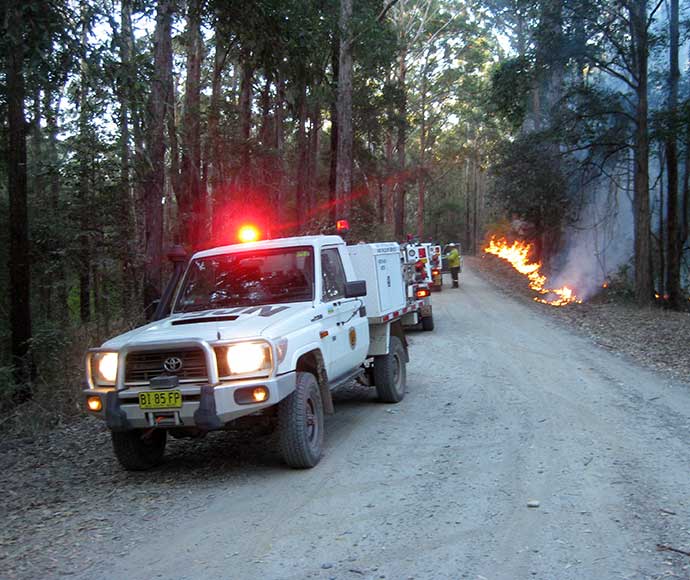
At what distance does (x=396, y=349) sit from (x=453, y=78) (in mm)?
41696

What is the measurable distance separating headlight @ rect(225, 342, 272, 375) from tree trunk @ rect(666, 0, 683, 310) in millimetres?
17441

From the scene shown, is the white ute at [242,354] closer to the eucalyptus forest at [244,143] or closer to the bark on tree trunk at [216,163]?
the eucalyptus forest at [244,143]

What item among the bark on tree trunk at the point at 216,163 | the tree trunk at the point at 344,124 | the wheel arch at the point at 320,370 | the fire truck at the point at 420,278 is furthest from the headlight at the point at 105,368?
the tree trunk at the point at 344,124

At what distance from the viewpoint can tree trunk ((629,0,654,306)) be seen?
1941 centimetres

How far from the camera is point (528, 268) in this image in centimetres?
4050

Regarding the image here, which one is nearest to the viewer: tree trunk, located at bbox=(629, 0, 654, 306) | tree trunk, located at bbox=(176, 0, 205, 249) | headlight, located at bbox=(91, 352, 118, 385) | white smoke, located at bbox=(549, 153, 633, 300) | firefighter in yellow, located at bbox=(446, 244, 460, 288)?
headlight, located at bbox=(91, 352, 118, 385)

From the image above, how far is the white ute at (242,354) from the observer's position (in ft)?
19.3

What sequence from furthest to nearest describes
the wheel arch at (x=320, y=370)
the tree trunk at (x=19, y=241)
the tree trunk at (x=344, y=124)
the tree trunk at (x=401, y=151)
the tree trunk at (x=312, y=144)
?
the tree trunk at (x=401, y=151) → the tree trunk at (x=312, y=144) → the tree trunk at (x=344, y=124) → the tree trunk at (x=19, y=241) → the wheel arch at (x=320, y=370)

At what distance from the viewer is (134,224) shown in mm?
16250

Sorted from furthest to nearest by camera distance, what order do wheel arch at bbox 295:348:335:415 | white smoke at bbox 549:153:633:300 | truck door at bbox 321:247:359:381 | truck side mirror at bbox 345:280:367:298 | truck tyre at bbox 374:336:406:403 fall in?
1. white smoke at bbox 549:153:633:300
2. truck tyre at bbox 374:336:406:403
3. truck side mirror at bbox 345:280:367:298
4. truck door at bbox 321:247:359:381
5. wheel arch at bbox 295:348:335:415

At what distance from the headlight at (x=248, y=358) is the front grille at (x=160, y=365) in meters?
0.23

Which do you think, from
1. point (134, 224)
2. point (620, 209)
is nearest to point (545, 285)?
point (620, 209)

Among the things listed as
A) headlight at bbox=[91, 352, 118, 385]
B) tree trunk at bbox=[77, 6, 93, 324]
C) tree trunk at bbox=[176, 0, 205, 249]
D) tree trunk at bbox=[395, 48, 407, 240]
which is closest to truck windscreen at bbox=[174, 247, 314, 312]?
headlight at bbox=[91, 352, 118, 385]

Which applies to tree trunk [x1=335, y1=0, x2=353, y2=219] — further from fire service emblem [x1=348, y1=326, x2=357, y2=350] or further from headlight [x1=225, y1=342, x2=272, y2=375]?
headlight [x1=225, y1=342, x2=272, y2=375]
